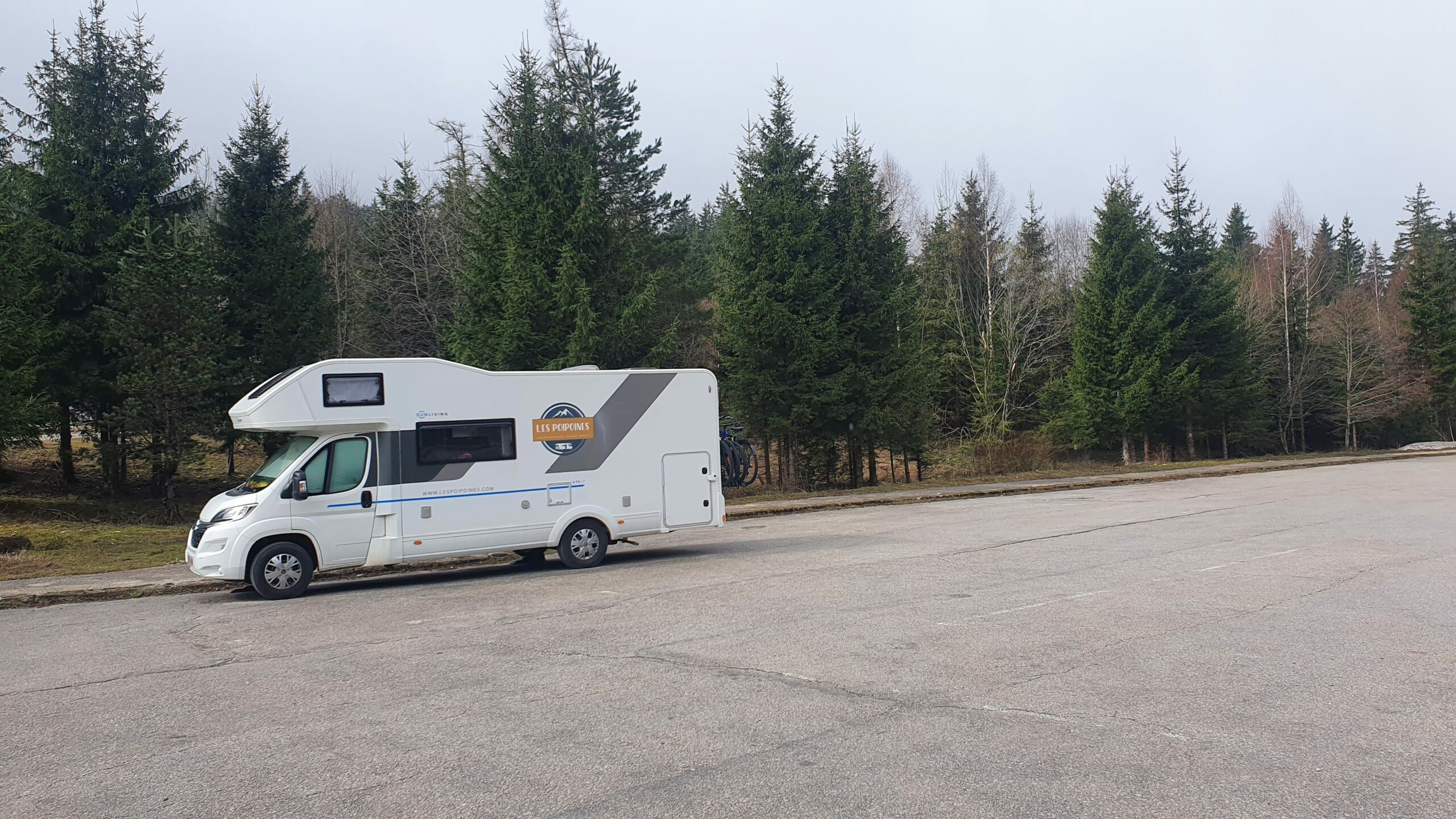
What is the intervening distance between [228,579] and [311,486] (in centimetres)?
151

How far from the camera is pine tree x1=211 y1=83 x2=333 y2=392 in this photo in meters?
29.1

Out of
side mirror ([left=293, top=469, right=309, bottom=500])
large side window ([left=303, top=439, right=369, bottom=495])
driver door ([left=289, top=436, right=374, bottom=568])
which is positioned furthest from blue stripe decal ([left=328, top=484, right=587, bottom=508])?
side mirror ([left=293, top=469, right=309, bottom=500])

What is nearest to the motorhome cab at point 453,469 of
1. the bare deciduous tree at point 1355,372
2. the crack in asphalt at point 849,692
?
the crack in asphalt at point 849,692

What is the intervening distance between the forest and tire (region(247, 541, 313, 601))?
12.7 meters

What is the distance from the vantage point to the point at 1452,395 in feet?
197

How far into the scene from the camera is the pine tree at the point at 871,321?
1114 inches

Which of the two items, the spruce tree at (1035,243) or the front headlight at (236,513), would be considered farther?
the spruce tree at (1035,243)

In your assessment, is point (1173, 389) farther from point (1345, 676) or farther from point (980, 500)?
point (1345, 676)

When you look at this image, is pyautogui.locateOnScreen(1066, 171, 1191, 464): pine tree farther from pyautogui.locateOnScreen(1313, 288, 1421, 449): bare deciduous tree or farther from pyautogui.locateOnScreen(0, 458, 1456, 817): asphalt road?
pyautogui.locateOnScreen(0, 458, 1456, 817): asphalt road

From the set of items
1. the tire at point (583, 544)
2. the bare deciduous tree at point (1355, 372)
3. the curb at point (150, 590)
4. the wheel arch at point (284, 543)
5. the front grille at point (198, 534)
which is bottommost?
the curb at point (150, 590)

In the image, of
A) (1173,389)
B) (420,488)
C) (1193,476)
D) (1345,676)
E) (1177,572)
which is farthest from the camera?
(1173,389)

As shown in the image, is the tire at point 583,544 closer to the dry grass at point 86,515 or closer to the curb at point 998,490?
the dry grass at point 86,515

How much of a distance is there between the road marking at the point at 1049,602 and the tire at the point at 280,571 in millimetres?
8494

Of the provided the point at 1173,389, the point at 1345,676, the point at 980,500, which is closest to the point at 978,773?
the point at 1345,676
